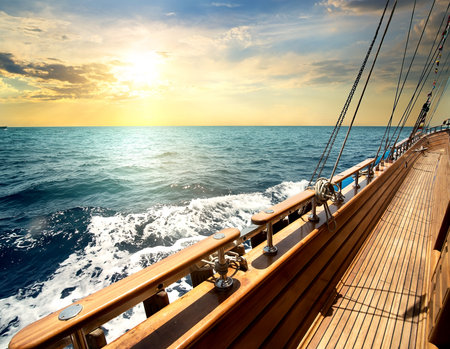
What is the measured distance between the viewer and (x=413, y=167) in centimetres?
865

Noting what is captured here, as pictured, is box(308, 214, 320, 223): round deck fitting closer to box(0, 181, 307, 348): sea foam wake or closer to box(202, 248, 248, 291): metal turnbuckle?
box(202, 248, 248, 291): metal turnbuckle

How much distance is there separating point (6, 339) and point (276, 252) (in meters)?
5.04

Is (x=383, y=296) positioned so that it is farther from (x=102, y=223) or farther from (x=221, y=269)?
(x=102, y=223)

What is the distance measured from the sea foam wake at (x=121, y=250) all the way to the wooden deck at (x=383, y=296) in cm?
332

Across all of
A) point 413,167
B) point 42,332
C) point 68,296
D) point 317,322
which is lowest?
point 68,296

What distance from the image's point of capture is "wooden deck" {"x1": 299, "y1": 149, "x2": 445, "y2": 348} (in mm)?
2139

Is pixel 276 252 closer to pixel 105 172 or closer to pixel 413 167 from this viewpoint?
pixel 413 167

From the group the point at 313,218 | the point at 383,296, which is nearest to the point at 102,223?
the point at 313,218

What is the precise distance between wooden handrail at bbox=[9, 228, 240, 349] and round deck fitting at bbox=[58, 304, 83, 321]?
0.01 m

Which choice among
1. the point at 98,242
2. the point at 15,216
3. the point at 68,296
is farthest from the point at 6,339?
the point at 15,216

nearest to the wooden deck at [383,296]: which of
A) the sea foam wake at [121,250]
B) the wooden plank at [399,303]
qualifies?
the wooden plank at [399,303]

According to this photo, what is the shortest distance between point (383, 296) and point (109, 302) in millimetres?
3098

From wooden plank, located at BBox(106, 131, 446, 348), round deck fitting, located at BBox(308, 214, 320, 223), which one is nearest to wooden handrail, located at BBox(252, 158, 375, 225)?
wooden plank, located at BBox(106, 131, 446, 348)

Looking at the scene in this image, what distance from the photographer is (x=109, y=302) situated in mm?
833
